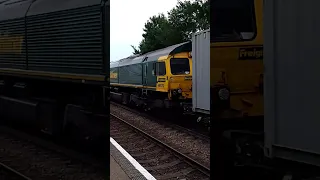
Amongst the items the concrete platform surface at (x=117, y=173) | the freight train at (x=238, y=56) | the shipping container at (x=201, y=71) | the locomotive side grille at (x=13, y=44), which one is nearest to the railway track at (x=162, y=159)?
the concrete platform surface at (x=117, y=173)

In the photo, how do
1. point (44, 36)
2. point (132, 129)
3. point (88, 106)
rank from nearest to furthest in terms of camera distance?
point (88, 106) < point (44, 36) < point (132, 129)

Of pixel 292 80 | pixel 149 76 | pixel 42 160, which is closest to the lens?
pixel 292 80

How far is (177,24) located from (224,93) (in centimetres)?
53

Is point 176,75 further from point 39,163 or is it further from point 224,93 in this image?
point 39,163

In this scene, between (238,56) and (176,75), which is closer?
(238,56)

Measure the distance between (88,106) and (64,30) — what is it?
19.9 inches

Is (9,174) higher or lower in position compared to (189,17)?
lower

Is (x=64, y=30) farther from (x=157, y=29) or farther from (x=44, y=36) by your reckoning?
(x=157, y=29)

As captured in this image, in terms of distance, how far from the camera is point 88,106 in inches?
82.6

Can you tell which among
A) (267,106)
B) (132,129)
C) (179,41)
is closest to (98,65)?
(179,41)

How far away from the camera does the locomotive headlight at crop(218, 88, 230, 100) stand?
4.98ft

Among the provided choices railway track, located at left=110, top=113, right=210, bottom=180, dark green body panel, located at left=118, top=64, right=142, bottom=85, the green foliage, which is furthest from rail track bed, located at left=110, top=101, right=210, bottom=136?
dark green body panel, located at left=118, top=64, right=142, bottom=85

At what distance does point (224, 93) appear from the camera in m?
1.52

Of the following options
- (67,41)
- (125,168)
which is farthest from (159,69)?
(125,168)
